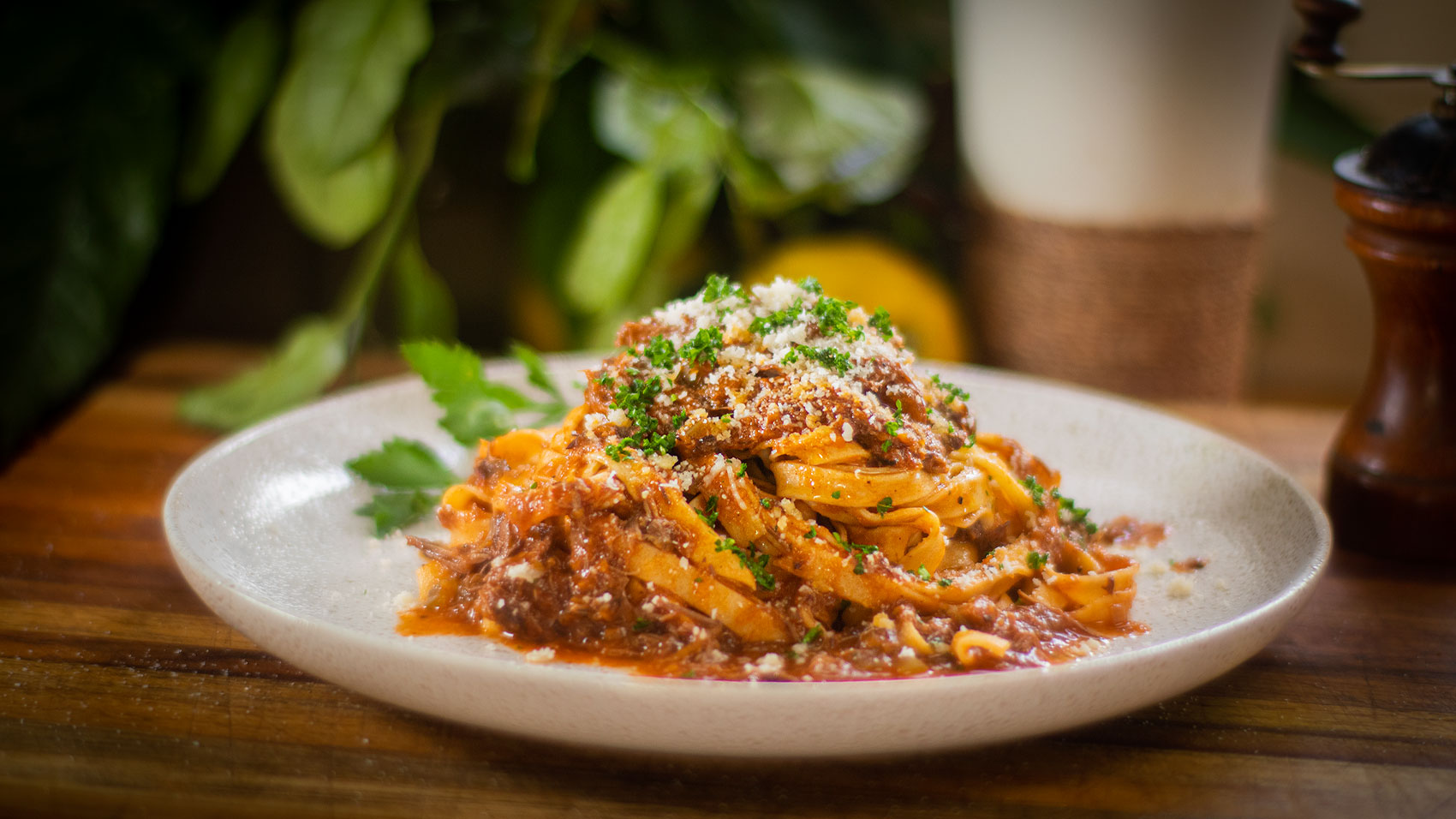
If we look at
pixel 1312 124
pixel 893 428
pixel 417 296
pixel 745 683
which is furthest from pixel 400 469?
pixel 1312 124

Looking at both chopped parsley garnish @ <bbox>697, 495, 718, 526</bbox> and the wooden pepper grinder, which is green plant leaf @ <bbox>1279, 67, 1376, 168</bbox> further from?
chopped parsley garnish @ <bbox>697, 495, 718, 526</bbox>

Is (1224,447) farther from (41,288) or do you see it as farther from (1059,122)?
(41,288)

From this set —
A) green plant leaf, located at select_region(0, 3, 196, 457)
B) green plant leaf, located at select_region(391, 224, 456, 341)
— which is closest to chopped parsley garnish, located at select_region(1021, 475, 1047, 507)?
green plant leaf, located at select_region(391, 224, 456, 341)

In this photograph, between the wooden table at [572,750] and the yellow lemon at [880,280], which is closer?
the wooden table at [572,750]

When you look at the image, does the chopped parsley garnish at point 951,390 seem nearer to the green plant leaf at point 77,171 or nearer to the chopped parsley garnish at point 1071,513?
the chopped parsley garnish at point 1071,513

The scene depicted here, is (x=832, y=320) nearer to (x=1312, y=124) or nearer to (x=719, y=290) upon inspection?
(x=719, y=290)

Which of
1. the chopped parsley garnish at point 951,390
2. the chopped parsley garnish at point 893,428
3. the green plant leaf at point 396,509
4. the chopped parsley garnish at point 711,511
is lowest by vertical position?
the green plant leaf at point 396,509

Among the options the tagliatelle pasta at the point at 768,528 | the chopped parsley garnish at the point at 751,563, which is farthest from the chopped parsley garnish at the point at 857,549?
the chopped parsley garnish at the point at 751,563
